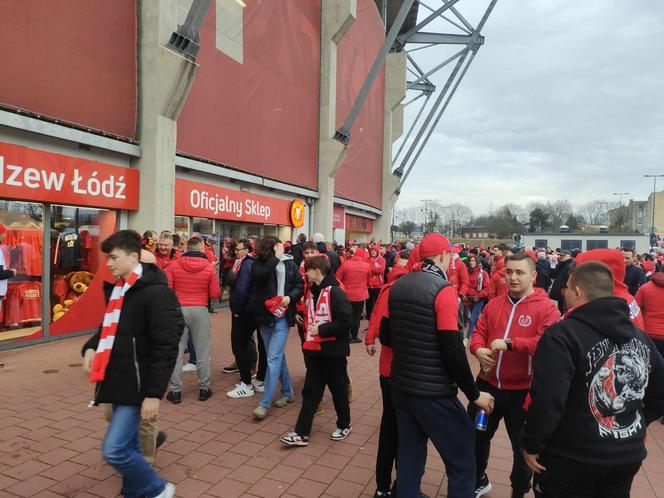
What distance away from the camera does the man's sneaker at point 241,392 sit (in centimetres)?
565

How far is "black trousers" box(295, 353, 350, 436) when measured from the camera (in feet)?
14.2

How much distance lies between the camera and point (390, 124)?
29.9m

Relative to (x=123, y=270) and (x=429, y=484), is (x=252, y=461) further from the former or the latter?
(x=123, y=270)

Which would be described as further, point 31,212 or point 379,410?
point 31,212

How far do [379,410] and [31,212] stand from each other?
254 inches

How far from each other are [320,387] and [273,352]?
892 mm

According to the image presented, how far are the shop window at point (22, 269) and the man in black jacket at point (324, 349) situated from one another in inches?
221

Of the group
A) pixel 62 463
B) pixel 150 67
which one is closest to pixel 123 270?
pixel 62 463

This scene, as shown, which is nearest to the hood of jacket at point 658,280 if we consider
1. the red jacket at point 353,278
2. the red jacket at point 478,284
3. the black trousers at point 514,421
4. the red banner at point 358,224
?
the red jacket at point 478,284

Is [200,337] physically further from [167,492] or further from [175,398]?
[167,492]

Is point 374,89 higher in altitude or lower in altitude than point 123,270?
higher

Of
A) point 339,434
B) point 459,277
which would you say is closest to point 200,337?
point 339,434

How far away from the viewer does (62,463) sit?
12.7ft

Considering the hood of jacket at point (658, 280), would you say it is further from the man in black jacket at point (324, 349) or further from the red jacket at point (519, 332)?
the man in black jacket at point (324, 349)
